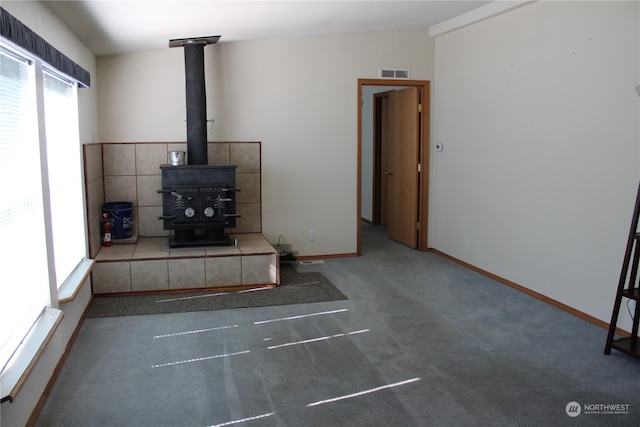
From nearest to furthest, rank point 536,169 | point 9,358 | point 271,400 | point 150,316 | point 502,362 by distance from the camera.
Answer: point 9,358 → point 271,400 → point 502,362 → point 150,316 → point 536,169

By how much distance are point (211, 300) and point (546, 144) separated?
116 inches

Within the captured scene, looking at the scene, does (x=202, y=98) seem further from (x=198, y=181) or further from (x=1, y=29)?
(x=1, y=29)

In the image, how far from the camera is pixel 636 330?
3.53 metres

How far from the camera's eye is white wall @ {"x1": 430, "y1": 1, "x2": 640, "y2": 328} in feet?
12.6

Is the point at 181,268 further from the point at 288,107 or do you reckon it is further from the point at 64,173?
the point at 288,107

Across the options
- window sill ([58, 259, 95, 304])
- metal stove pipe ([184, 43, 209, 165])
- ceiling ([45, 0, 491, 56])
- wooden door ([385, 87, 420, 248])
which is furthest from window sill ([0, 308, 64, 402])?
wooden door ([385, 87, 420, 248])

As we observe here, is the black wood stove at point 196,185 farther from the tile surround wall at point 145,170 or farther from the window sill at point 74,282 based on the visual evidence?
the window sill at point 74,282

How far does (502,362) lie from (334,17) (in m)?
3.16

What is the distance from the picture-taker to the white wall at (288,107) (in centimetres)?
549

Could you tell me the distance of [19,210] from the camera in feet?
8.77

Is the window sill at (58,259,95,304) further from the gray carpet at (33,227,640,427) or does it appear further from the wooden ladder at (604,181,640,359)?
the wooden ladder at (604,181,640,359)

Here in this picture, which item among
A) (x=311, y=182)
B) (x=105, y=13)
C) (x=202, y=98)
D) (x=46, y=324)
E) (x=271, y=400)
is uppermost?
(x=105, y=13)

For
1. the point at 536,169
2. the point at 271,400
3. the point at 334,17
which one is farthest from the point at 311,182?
the point at 271,400

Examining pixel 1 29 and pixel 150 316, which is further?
pixel 150 316
